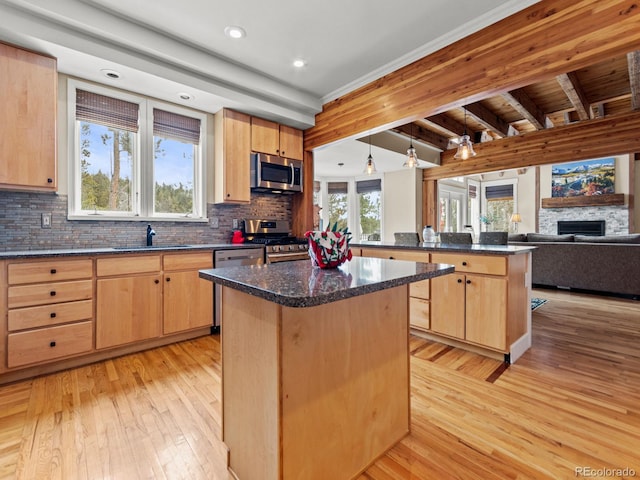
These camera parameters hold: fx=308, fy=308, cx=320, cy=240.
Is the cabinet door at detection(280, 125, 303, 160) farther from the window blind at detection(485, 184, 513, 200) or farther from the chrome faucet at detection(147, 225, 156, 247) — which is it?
the window blind at detection(485, 184, 513, 200)

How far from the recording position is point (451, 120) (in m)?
5.36

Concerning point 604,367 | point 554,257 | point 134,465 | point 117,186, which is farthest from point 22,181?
point 554,257

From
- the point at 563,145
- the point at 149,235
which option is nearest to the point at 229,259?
the point at 149,235

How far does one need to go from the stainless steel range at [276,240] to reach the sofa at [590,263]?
13.7 feet

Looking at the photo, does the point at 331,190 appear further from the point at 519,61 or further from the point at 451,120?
the point at 519,61

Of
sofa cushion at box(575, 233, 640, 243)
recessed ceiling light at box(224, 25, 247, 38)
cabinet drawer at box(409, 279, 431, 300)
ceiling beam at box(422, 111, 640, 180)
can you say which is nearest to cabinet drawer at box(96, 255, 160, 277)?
recessed ceiling light at box(224, 25, 247, 38)

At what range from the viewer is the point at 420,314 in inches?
123

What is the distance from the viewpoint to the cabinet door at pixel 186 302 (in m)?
2.93

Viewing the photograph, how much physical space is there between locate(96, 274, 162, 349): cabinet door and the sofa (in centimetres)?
578

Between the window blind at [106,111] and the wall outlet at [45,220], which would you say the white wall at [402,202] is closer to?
the window blind at [106,111]

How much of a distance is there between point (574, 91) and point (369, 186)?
4602mm

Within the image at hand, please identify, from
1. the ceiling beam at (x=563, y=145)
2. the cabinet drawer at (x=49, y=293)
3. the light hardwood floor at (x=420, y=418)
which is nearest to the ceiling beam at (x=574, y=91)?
the ceiling beam at (x=563, y=145)

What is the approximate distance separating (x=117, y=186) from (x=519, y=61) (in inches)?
148

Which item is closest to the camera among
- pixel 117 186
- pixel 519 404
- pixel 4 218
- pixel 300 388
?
pixel 300 388
